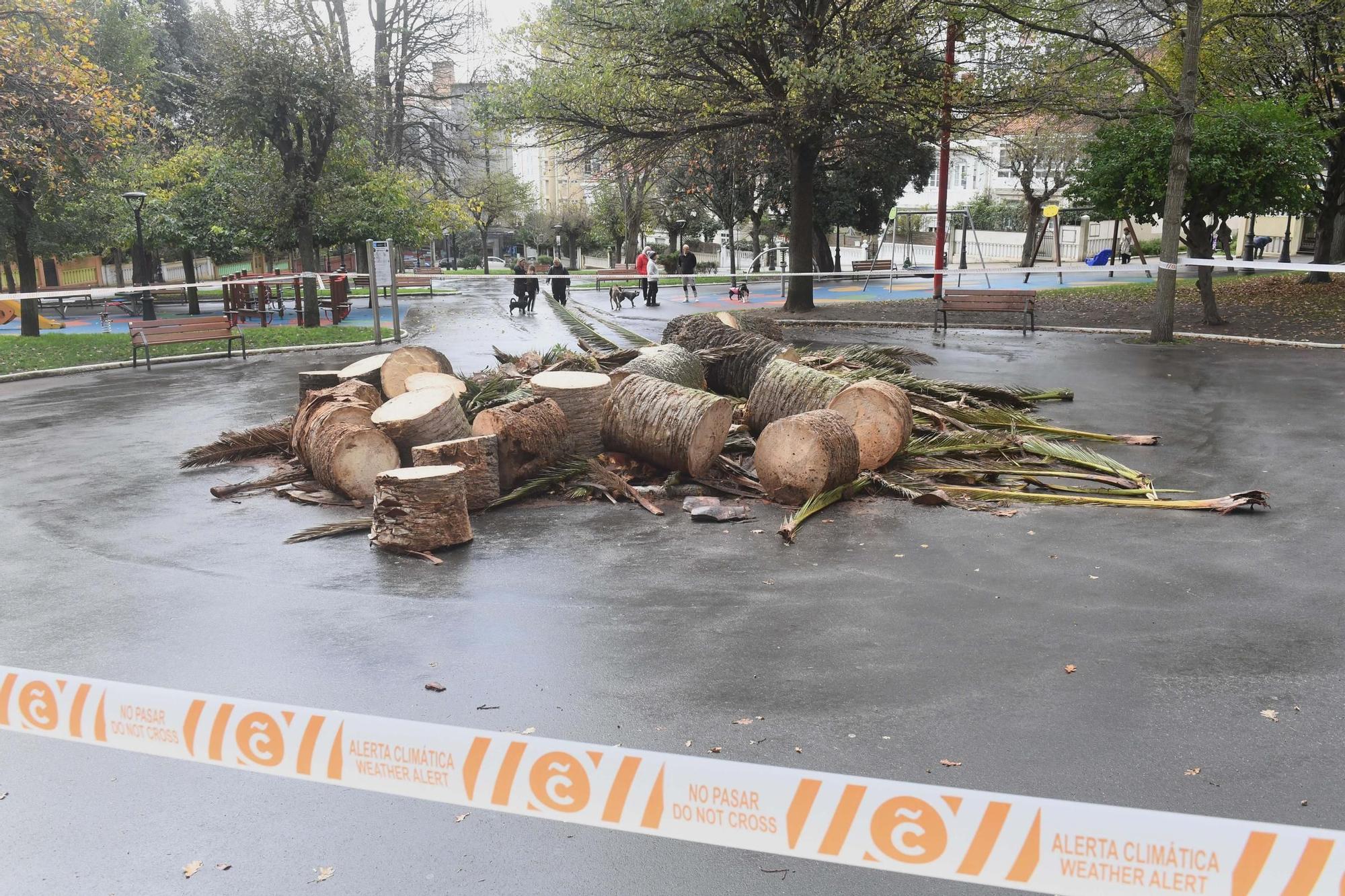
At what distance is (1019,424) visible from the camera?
988 centimetres

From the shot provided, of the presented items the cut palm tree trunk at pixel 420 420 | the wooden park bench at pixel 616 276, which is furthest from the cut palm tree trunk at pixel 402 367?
the wooden park bench at pixel 616 276

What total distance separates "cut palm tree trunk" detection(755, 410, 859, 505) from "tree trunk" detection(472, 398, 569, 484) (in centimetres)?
174

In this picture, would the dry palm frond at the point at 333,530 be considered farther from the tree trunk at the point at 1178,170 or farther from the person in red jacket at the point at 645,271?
the person in red jacket at the point at 645,271

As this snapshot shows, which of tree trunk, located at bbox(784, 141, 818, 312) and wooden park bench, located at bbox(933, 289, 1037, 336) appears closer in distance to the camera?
wooden park bench, located at bbox(933, 289, 1037, 336)

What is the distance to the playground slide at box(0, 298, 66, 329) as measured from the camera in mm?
28453

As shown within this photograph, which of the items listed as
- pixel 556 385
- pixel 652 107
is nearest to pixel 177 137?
pixel 652 107

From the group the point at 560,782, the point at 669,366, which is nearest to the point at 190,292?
the point at 669,366

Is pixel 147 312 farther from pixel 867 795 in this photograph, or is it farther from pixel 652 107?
pixel 867 795

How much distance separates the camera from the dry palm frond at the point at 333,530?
7285mm

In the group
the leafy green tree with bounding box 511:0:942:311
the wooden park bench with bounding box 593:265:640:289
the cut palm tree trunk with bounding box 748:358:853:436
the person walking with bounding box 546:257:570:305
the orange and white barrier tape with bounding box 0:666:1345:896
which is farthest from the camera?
the person walking with bounding box 546:257:570:305

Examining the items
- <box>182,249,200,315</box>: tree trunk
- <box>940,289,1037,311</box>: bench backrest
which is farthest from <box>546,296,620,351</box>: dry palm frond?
<box>182,249,200,315</box>: tree trunk

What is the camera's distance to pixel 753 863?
3.51 metres

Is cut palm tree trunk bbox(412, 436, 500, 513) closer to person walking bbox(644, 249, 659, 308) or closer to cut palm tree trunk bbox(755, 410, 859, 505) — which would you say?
cut palm tree trunk bbox(755, 410, 859, 505)

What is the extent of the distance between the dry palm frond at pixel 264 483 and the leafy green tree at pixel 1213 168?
1530cm
